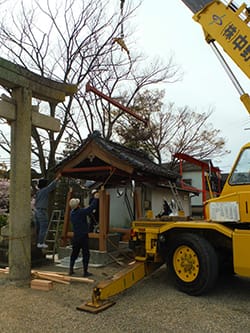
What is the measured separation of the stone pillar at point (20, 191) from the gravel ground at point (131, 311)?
0.47m

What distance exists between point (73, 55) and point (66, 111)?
313 centimetres

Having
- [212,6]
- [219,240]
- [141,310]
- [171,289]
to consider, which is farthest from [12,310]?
[212,6]

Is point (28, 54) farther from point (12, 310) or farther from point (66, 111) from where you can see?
point (12, 310)

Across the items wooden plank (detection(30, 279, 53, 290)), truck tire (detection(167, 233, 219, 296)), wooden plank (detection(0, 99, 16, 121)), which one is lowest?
wooden plank (detection(30, 279, 53, 290))

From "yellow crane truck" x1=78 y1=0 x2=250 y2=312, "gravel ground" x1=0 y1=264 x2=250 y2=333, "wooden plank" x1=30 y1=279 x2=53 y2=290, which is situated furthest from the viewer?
"wooden plank" x1=30 y1=279 x2=53 y2=290

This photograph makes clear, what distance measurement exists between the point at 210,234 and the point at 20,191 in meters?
3.87

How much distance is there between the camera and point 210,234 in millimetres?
6109

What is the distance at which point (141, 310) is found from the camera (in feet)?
16.8

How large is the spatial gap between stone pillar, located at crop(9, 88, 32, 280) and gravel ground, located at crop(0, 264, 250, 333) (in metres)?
0.47

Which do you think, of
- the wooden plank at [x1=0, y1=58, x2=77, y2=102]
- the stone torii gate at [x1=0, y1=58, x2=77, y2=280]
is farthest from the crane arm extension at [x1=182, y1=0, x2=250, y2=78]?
the stone torii gate at [x1=0, y1=58, x2=77, y2=280]

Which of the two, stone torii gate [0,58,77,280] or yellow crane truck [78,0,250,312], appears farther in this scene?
stone torii gate [0,58,77,280]

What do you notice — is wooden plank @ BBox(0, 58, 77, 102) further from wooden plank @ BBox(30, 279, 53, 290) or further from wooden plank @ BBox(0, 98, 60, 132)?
wooden plank @ BBox(30, 279, 53, 290)

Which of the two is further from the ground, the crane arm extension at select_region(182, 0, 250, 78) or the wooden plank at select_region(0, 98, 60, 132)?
the crane arm extension at select_region(182, 0, 250, 78)

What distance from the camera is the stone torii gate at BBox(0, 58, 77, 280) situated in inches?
257
